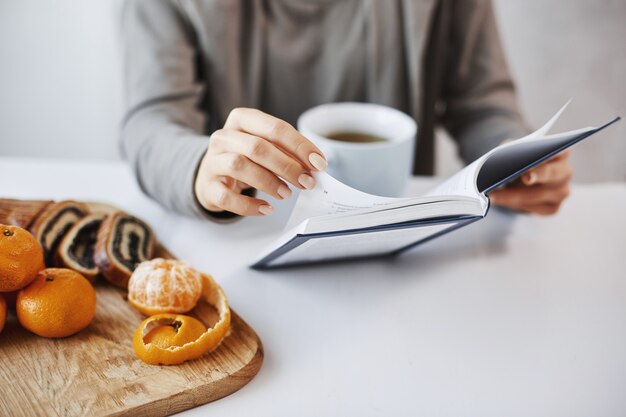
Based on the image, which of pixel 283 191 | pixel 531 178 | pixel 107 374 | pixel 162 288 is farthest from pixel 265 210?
pixel 531 178

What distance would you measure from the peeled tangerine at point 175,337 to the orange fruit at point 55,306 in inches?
2.7

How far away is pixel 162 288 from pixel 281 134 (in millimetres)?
230

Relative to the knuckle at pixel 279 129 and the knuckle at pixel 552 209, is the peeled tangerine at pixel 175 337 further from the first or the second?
the knuckle at pixel 552 209

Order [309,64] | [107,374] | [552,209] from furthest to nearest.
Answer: [309,64], [552,209], [107,374]

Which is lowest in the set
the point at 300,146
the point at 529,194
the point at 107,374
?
the point at 107,374

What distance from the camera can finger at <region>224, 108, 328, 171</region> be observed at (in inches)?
24.7

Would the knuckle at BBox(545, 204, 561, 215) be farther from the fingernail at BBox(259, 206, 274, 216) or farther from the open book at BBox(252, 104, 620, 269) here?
the fingernail at BBox(259, 206, 274, 216)

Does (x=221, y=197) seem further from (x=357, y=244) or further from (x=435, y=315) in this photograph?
(x=435, y=315)

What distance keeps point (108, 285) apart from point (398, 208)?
400mm

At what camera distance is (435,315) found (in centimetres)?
73

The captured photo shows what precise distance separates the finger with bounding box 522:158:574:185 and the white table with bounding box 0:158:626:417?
4.1 inches


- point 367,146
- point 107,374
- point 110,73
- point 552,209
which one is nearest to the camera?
point 107,374

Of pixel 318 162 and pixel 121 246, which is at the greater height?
pixel 318 162

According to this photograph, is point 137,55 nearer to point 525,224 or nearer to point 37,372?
point 37,372
